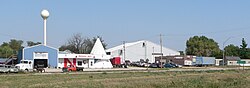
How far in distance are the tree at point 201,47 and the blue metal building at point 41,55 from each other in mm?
79136

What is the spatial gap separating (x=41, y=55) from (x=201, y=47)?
82818mm

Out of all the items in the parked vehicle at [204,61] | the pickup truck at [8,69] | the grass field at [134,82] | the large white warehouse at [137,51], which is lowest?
the grass field at [134,82]

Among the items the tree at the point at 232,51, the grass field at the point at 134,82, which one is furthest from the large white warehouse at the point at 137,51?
the grass field at the point at 134,82

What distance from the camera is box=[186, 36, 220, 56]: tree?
6324 inches

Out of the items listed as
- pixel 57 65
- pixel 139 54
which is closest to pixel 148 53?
pixel 139 54

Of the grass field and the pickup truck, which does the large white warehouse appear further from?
the grass field

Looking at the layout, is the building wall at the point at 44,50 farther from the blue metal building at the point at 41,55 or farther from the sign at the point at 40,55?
the sign at the point at 40,55

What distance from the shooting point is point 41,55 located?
9194 centimetres

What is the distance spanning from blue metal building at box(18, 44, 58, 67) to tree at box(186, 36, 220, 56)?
7914 cm

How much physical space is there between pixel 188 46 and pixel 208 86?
138 m

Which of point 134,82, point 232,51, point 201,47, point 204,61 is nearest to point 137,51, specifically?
point 204,61

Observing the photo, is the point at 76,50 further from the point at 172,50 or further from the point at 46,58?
the point at 46,58

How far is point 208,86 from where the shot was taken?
29062 millimetres

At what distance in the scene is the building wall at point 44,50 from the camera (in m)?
90.7
